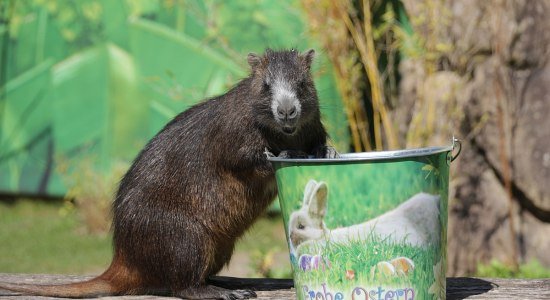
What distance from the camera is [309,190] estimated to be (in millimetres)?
3459

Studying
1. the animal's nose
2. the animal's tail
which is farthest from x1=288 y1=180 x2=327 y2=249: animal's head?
the animal's tail

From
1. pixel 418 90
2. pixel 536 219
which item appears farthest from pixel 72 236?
pixel 536 219

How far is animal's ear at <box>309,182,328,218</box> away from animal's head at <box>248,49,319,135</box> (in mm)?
613

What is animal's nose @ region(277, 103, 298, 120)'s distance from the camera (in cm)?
397

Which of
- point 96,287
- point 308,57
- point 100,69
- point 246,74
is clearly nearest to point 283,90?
point 308,57

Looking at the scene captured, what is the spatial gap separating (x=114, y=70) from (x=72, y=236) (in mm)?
1749

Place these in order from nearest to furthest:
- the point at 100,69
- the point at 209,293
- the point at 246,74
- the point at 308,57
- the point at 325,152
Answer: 1. the point at 209,293
2. the point at 325,152
3. the point at 308,57
4. the point at 246,74
5. the point at 100,69

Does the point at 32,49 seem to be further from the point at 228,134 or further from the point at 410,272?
the point at 410,272

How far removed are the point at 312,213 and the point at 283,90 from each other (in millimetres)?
844

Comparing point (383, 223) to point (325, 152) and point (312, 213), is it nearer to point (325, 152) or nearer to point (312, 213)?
point (312, 213)

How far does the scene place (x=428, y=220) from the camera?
3469mm

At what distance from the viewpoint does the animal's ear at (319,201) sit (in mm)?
3430

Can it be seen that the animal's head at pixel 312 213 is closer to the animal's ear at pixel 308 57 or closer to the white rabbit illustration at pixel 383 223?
the white rabbit illustration at pixel 383 223

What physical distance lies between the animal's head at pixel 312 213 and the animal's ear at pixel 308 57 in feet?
3.81
